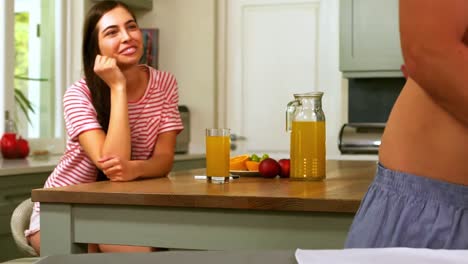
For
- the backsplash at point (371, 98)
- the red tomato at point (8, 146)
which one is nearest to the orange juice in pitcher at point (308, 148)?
the red tomato at point (8, 146)

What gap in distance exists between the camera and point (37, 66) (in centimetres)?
438

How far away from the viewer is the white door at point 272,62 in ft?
16.3

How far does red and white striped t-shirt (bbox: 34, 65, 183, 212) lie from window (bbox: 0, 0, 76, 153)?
5.66 feet

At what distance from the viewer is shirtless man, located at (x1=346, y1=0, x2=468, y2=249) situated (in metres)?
0.92

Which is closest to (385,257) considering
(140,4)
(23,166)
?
(23,166)

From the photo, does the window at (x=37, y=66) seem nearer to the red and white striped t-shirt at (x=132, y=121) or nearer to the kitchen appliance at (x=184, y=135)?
the kitchen appliance at (x=184, y=135)

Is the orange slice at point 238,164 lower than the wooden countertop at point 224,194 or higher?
higher

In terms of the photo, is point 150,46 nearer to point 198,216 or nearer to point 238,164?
point 238,164

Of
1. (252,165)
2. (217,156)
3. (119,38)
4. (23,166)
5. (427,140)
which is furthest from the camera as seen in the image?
(23,166)

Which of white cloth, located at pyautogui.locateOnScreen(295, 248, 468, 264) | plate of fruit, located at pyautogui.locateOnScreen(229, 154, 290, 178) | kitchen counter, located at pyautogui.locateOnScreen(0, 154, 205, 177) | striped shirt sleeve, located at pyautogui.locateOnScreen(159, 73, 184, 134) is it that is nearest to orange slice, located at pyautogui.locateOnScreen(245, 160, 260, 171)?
plate of fruit, located at pyautogui.locateOnScreen(229, 154, 290, 178)

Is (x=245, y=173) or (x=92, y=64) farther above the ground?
(x=92, y=64)

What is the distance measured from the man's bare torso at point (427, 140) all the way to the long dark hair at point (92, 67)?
1373 mm

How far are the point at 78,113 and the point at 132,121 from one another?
0.21 meters

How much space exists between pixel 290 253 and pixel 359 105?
4.46m
